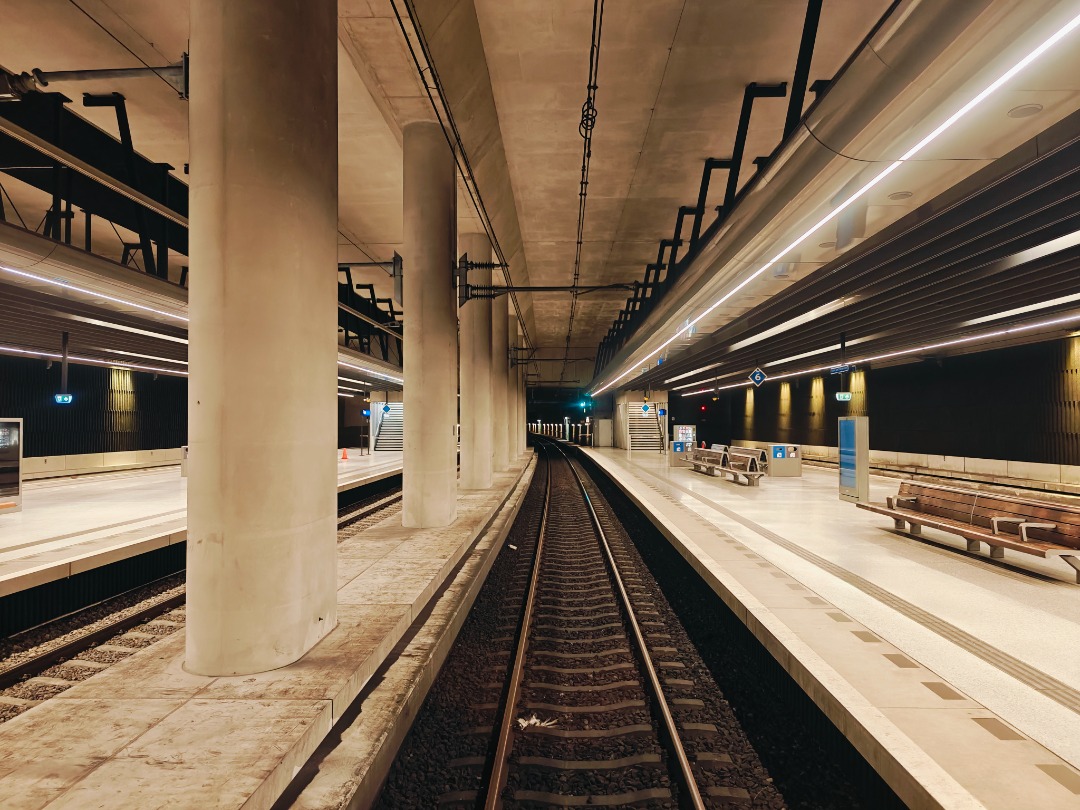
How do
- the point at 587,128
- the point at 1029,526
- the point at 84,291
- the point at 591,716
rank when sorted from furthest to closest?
the point at 84,291, the point at 587,128, the point at 1029,526, the point at 591,716

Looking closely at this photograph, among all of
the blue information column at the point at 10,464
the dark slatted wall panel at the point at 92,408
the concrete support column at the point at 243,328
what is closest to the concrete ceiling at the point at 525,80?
the concrete support column at the point at 243,328

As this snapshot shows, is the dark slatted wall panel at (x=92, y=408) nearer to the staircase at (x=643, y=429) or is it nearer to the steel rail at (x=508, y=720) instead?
the steel rail at (x=508, y=720)

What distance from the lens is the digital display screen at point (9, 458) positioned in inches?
384

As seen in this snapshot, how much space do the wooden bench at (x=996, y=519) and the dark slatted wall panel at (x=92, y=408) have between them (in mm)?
22489

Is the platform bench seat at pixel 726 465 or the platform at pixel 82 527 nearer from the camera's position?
the platform at pixel 82 527

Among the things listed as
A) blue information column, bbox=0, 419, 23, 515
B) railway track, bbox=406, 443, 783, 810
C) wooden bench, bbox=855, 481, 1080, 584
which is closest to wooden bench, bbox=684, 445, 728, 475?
wooden bench, bbox=855, 481, 1080, 584

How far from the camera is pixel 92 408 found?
1975cm

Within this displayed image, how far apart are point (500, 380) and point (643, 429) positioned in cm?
2207

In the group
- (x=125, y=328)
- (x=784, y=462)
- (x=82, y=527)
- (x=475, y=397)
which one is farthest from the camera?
(x=784, y=462)

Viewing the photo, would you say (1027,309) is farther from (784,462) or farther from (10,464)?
(10,464)

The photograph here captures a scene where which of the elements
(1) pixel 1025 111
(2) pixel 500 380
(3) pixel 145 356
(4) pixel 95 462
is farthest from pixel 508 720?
(4) pixel 95 462

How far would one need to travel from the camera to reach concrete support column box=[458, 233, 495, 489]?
16.1 m

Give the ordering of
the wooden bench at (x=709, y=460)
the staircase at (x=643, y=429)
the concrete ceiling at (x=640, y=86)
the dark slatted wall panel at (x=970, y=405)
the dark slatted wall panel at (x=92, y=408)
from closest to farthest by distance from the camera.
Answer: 1. the concrete ceiling at (x=640, y=86)
2. the dark slatted wall panel at (x=970, y=405)
3. the dark slatted wall panel at (x=92, y=408)
4. the wooden bench at (x=709, y=460)
5. the staircase at (x=643, y=429)

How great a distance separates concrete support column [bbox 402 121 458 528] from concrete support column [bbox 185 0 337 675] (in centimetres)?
517
